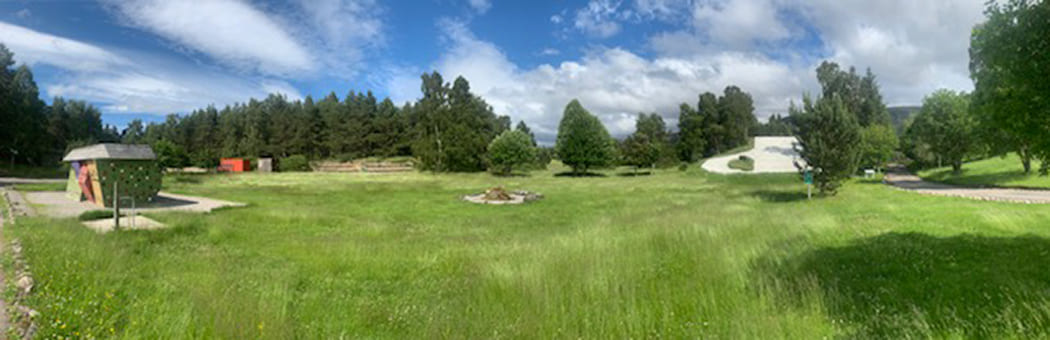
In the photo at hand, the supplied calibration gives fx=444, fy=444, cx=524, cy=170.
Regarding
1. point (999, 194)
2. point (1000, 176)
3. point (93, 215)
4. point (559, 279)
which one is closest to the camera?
point (559, 279)

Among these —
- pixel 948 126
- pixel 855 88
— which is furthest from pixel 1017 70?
pixel 855 88

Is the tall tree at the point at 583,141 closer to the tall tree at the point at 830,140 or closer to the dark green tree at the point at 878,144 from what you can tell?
the tall tree at the point at 830,140

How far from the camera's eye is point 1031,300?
7293mm

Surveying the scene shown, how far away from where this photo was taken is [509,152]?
A: 65.3 m

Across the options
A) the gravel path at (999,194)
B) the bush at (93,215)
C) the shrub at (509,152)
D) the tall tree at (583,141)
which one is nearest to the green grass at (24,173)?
the bush at (93,215)

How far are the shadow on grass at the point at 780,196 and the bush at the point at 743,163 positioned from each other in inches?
675

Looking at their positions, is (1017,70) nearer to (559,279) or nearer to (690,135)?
(559,279)

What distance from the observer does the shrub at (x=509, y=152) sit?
65375 mm

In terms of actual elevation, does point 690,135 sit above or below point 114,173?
above

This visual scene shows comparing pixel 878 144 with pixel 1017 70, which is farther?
pixel 878 144

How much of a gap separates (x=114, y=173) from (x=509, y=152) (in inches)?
1823

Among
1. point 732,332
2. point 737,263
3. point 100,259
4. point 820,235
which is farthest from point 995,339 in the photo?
point 100,259

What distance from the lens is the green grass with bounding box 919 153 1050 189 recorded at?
32.7 metres

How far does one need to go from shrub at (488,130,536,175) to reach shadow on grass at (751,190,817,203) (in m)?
37.6
